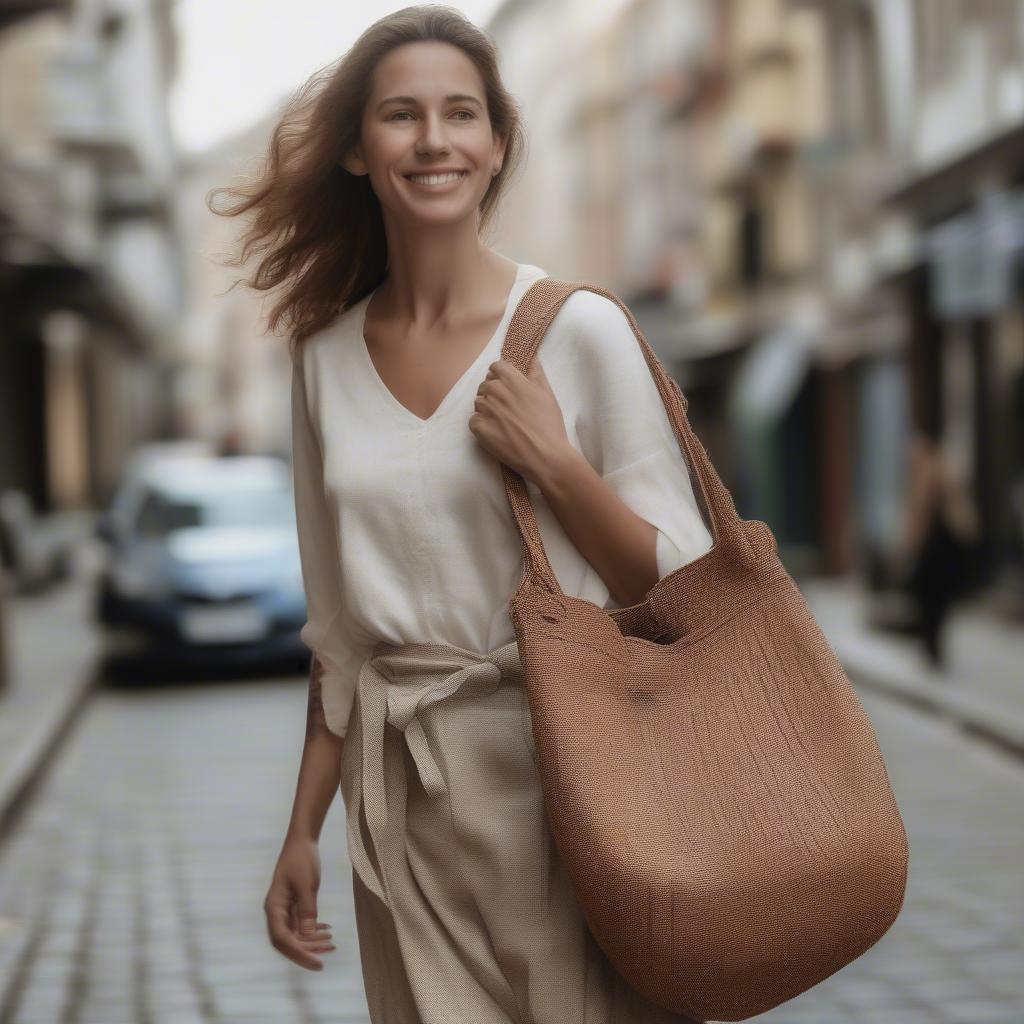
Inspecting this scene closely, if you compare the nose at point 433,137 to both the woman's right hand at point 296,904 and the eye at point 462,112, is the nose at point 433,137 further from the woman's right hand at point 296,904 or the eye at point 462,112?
the woman's right hand at point 296,904

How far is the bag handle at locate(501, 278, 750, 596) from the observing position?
7.36 ft

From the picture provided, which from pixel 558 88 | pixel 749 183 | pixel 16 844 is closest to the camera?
pixel 16 844

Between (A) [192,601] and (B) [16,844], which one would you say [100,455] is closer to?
(A) [192,601]

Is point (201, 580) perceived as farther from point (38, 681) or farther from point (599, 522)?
point (599, 522)

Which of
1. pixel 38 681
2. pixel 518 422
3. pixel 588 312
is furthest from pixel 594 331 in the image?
pixel 38 681

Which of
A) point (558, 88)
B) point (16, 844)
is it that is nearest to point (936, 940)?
point (16, 844)

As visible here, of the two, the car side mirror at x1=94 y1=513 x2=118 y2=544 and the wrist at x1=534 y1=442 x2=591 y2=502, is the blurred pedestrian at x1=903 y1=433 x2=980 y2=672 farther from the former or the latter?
the wrist at x1=534 y1=442 x2=591 y2=502

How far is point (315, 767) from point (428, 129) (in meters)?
0.84

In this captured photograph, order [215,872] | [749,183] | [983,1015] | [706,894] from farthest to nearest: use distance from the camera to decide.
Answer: [749,183]
[215,872]
[983,1015]
[706,894]

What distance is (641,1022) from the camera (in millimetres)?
2354

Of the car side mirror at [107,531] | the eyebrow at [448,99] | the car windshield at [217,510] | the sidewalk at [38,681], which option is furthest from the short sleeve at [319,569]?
the car side mirror at [107,531]

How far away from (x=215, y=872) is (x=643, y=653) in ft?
19.1

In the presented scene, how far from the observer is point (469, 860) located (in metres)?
2.39

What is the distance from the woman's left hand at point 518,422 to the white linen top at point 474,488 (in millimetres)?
47
